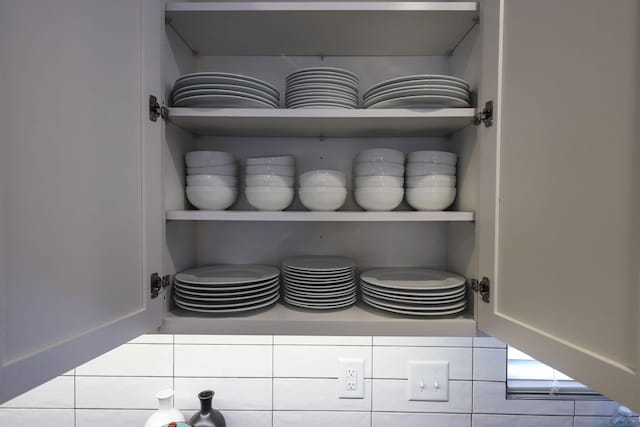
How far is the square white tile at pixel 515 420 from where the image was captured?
0.95 meters

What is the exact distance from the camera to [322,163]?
3.17ft

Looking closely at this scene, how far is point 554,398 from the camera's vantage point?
3.14 feet

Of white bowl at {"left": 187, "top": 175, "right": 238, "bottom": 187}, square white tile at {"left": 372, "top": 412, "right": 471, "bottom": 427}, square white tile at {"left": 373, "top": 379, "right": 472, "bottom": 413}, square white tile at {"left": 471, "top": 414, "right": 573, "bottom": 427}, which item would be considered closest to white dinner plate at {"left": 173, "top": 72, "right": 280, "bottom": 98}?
white bowl at {"left": 187, "top": 175, "right": 238, "bottom": 187}

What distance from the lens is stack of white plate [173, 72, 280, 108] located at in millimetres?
729

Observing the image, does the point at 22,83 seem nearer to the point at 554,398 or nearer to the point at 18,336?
the point at 18,336

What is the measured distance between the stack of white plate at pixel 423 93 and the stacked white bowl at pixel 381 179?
4.8 inches

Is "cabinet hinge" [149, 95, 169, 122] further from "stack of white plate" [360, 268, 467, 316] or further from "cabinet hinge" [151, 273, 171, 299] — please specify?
"stack of white plate" [360, 268, 467, 316]

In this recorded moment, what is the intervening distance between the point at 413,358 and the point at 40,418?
1.20m

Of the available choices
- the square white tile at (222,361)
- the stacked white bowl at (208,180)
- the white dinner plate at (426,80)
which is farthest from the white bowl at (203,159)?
the square white tile at (222,361)

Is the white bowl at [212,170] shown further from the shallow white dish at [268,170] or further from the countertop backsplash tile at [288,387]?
the countertop backsplash tile at [288,387]

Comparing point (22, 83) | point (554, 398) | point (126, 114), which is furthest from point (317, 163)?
point (554, 398)

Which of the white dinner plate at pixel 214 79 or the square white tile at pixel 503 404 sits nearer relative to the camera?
the white dinner plate at pixel 214 79

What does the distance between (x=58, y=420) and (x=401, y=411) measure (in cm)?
109

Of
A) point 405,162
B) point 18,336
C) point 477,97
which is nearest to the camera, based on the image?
point 18,336
